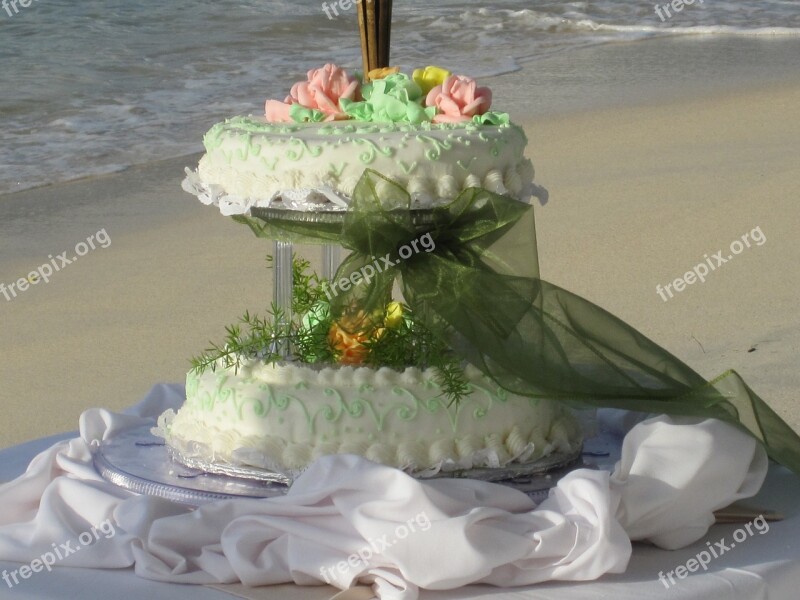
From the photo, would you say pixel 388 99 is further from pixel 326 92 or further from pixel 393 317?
pixel 393 317

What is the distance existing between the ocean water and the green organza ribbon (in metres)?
6.11

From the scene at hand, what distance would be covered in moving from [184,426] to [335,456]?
1.69 ft

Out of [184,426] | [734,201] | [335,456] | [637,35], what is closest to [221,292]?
[734,201]

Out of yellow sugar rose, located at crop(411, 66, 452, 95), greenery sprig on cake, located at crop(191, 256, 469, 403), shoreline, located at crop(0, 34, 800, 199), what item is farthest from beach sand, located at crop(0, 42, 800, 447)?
yellow sugar rose, located at crop(411, 66, 452, 95)

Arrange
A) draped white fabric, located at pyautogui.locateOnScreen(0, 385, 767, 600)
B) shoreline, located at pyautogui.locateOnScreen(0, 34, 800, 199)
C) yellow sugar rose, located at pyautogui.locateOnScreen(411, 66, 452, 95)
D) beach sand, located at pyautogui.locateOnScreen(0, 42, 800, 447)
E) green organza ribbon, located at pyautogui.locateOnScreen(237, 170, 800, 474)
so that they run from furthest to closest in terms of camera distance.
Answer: shoreline, located at pyautogui.locateOnScreen(0, 34, 800, 199)
beach sand, located at pyautogui.locateOnScreen(0, 42, 800, 447)
yellow sugar rose, located at pyautogui.locateOnScreen(411, 66, 452, 95)
green organza ribbon, located at pyautogui.locateOnScreen(237, 170, 800, 474)
draped white fabric, located at pyautogui.locateOnScreen(0, 385, 767, 600)

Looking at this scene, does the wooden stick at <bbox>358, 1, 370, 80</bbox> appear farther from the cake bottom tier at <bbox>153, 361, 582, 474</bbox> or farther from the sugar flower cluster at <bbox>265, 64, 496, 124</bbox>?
the cake bottom tier at <bbox>153, 361, 582, 474</bbox>

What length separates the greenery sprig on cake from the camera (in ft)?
9.29

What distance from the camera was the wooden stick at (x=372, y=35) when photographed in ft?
9.86

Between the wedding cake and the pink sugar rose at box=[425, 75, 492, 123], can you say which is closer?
the wedding cake

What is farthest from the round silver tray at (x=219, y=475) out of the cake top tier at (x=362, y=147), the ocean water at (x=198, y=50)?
the ocean water at (x=198, y=50)

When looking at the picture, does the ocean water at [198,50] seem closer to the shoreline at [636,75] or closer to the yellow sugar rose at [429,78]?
the shoreline at [636,75]

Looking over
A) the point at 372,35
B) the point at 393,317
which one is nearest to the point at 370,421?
the point at 393,317

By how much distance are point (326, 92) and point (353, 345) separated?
1.89 ft

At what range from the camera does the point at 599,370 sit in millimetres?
2865
